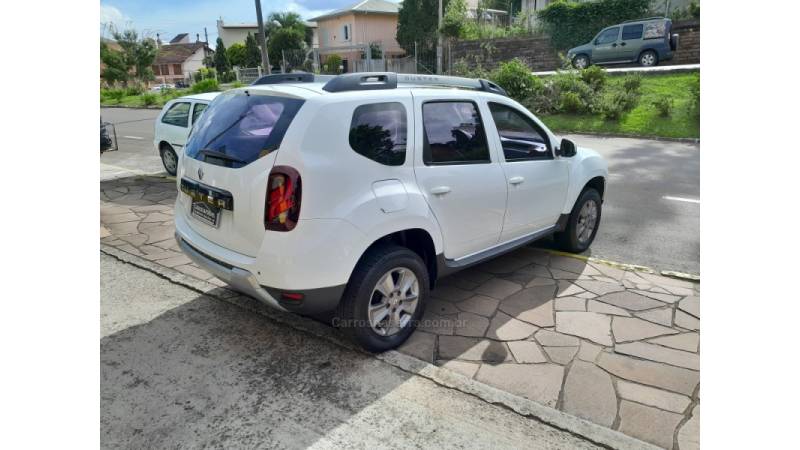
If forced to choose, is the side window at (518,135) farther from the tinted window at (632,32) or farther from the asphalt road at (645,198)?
the tinted window at (632,32)

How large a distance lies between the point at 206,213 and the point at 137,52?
45.6m

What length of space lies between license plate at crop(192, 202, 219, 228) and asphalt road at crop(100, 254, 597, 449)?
0.88m

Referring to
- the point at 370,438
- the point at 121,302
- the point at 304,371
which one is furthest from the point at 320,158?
the point at 121,302

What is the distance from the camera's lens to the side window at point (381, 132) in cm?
313

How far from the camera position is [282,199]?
113 inches

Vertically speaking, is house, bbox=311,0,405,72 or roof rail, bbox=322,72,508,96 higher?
house, bbox=311,0,405,72

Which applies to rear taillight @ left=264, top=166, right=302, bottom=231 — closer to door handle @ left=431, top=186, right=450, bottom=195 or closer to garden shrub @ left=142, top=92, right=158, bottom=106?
door handle @ left=431, top=186, right=450, bottom=195

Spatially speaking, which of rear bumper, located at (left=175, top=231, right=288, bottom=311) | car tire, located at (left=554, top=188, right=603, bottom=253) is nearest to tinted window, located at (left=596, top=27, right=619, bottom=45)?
car tire, located at (left=554, top=188, right=603, bottom=253)

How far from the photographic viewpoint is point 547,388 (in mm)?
3086

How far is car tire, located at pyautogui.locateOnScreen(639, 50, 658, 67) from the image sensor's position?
20.0 m

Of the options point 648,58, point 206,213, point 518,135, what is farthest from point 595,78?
point 206,213

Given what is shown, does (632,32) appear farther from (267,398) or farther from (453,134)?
(267,398)

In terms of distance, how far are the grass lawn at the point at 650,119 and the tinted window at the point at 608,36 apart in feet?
14.1

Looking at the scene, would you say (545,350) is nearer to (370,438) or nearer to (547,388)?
(547,388)
